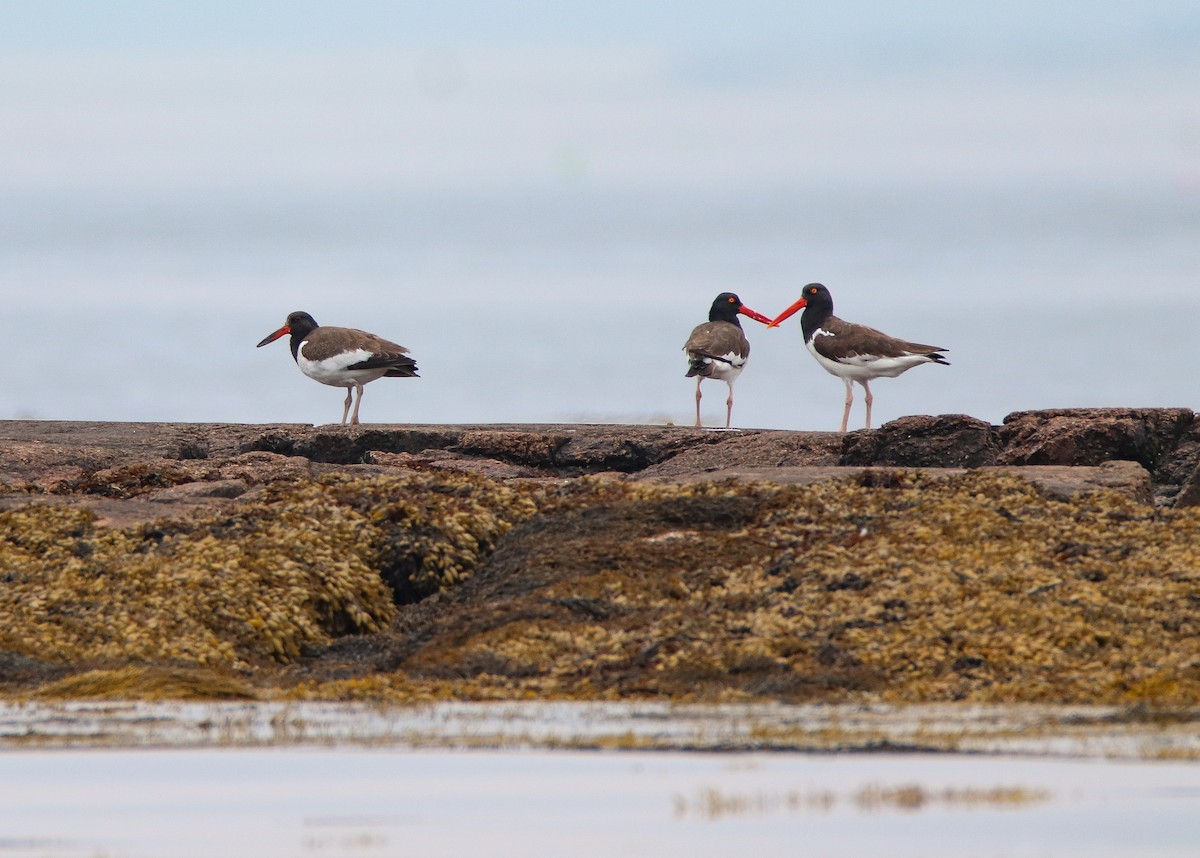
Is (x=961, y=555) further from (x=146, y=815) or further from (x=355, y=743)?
(x=146, y=815)

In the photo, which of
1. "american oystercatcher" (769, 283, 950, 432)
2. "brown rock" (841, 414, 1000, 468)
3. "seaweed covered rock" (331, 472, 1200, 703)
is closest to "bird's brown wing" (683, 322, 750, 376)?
"american oystercatcher" (769, 283, 950, 432)

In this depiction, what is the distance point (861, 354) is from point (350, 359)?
6.18 m

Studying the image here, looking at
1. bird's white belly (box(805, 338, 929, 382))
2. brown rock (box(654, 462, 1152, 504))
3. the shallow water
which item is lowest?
the shallow water

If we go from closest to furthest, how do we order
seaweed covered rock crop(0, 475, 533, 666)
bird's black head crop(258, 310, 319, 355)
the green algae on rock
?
the green algae on rock < seaweed covered rock crop(0, 475, 533, 666) < bird's black head crop(258, 310, 319, 355)

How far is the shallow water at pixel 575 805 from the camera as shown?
13.6 ft

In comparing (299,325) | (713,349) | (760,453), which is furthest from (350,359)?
(760,453)

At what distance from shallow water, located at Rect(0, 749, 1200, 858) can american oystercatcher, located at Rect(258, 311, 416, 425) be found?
1464cm

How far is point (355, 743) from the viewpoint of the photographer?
19.3 feet

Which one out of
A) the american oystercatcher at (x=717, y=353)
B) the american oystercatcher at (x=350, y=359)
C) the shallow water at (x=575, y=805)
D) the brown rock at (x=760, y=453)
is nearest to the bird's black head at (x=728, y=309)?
the american oystercatcher at (x=717, y=353)

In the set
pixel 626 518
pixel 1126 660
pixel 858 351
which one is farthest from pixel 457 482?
pixel 858 351

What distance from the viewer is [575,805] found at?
185 inches

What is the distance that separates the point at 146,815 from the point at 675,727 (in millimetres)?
2174

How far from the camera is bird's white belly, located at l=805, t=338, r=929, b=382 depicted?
19016 mm

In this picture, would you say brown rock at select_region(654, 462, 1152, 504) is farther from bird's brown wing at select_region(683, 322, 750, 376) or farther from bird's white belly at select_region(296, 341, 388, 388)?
bird's brown wing at select_region(683, 322, 750, 376)
